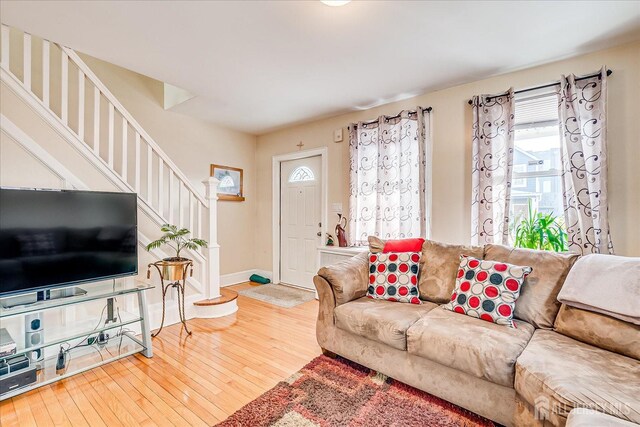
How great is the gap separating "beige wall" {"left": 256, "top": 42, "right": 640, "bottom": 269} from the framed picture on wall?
1.22ft

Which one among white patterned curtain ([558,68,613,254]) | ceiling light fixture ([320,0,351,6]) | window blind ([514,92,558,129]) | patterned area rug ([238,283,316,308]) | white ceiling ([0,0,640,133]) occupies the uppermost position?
white ceiling ([0,0,640,133])

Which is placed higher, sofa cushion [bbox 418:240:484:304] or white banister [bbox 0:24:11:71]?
white banister [bbox 0:24:11:71]

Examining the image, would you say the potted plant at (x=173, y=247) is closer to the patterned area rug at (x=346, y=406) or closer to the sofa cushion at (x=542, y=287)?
the patterned area rug at (x=346, y=406)

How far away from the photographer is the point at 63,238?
206cm

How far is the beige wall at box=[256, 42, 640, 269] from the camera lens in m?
2.21

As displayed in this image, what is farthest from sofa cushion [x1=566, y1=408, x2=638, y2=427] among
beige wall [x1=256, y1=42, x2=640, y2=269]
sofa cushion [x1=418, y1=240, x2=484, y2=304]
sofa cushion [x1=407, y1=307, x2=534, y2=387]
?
beige wall [x1=256, y1=42, x2=640, y2=269]

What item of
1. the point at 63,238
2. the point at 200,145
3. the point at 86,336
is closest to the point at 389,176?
the point at 200,145

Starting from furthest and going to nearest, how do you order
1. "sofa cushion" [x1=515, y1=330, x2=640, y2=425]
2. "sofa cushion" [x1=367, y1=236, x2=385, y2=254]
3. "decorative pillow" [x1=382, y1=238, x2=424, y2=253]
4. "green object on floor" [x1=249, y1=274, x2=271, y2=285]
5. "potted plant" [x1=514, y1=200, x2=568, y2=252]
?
"green object on floor" [x1=249, y1=274, x2=271, y2=285], "sofa cushion" [x1=367, y1=236, x2=385, y2=254], "decorative pillow" [x1=382, y1=238, x2=424, y2=253], "potted plant" [x1=514, y1=200, x2=568, y2=252], "sofa cushion" [x1=515, y1=330, x2=640, y2=425]

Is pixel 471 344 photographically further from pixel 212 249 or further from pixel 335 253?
pixel 212 249

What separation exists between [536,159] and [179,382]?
3525mm

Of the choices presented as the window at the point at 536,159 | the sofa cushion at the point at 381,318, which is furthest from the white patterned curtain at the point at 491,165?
the sofa cushion at the point at 381,318

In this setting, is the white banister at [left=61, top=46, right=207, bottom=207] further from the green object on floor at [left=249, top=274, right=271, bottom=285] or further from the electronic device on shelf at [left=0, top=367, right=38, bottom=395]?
the electronic device on shelf at [left=0, top=367, right=38, bottom=395]

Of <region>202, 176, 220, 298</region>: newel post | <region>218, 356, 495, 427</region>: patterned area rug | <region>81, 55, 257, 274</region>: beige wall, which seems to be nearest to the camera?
<region>218, 356, 495, 427</region>: patterned area rug

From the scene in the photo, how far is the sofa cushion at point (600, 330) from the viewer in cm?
148
